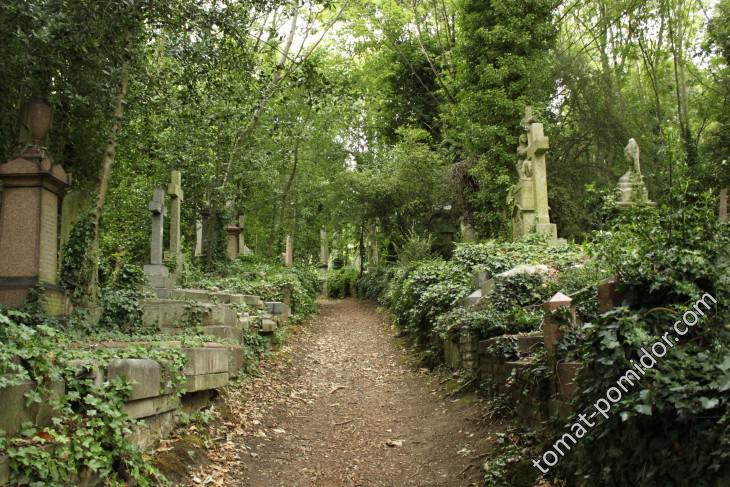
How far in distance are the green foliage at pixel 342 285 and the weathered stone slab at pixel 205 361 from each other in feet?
64.7

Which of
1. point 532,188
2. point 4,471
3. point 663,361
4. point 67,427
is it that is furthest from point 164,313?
point 532,188

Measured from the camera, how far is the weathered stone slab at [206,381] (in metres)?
5.76

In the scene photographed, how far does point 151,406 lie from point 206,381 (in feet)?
4.17

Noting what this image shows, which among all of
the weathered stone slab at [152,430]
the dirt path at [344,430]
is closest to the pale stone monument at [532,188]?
the dirt path at [344,430]

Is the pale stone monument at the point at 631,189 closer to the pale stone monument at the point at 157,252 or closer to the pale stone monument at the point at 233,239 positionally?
the pale stone monument at the point at 157,252

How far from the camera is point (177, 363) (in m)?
5.38

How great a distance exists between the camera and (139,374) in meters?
A: 4.66

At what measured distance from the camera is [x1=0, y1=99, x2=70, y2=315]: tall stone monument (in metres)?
6.84

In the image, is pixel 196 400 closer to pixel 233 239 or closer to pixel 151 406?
pixel 151 406

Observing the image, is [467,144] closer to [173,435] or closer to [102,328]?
[102,328]

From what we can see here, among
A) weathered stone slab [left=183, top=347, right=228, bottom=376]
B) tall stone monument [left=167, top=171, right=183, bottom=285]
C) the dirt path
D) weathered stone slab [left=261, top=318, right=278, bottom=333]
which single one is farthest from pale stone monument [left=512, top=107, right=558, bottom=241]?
weathered stone slab [left=183, top=347, right=228, bottom=376]

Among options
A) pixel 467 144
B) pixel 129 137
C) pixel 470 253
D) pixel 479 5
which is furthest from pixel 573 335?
pixel 479 5

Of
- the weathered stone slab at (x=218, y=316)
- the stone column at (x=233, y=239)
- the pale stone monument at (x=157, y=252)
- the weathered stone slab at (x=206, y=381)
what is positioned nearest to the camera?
the weathered stone slab at (x=206, y=381)

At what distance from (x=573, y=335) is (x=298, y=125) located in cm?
1725
